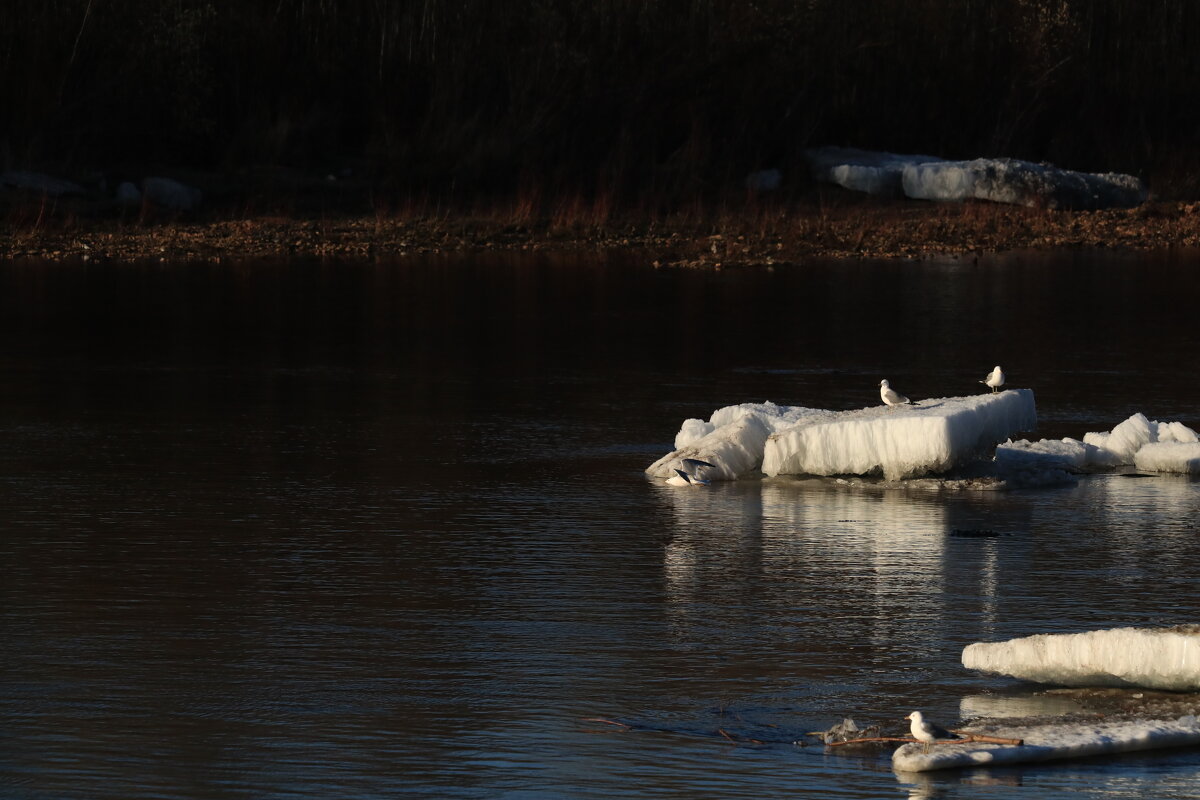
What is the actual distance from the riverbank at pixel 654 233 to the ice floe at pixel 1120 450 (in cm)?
1716

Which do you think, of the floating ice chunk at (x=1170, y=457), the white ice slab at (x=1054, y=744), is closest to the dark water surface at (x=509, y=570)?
the white ice slab at (x=1054, y=744)

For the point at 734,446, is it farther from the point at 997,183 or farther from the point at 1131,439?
the point at 997,183

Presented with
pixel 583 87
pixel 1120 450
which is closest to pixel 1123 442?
pixel 1120 450

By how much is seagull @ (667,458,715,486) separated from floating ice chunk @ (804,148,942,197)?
27.2m

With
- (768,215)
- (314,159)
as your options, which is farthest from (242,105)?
(768,215)

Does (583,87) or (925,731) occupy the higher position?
(583,87)

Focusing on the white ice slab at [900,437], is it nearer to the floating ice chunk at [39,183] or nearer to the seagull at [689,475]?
the seagull at [689,475]

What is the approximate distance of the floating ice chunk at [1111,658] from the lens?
25.0 feet

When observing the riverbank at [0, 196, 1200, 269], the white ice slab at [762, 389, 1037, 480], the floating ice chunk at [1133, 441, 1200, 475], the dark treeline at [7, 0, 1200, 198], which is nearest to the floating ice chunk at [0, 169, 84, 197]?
the dark treeline at [7, 0, 1200, 198]

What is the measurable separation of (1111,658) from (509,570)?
3299 millimetres

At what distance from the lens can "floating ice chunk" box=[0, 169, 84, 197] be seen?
114ft

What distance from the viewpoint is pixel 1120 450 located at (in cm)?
1294

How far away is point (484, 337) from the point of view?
20.6m

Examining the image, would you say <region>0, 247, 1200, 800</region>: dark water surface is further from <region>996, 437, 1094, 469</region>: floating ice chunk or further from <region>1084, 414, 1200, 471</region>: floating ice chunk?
<region>1084, 414, 1200, 471</region>: floating ice chunk
